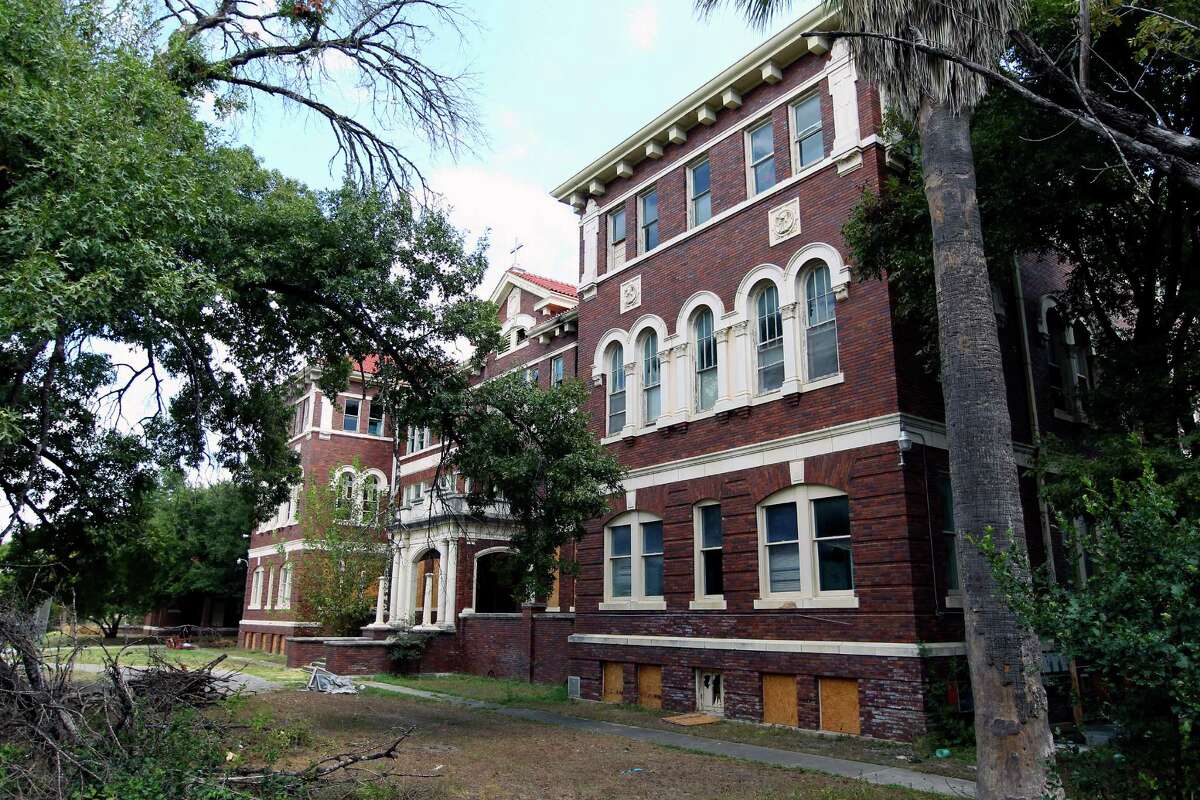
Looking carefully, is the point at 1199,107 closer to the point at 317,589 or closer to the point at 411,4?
the point at 411,4

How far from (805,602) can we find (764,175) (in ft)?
27.9

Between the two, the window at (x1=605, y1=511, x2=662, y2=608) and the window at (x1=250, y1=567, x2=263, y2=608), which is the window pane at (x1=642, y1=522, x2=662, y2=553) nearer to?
the window at (x1=605, y1=511, x2=662, y2=608)

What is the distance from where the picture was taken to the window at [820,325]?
15781mm

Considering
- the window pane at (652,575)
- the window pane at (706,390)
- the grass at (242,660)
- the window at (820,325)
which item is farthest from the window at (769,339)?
the grass at (242,660)

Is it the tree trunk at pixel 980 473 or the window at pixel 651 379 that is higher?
the window at pixel 651 379

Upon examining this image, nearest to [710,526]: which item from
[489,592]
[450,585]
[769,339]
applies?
[769,339]

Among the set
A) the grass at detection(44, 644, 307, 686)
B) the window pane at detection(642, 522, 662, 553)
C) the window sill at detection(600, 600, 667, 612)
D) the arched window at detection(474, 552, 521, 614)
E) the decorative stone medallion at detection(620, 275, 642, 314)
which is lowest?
the grass at detection(44, 644, 307, 686)

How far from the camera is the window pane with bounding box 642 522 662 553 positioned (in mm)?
18719

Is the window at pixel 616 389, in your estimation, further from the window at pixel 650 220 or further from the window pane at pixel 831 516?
the window pane at pixel 831 516

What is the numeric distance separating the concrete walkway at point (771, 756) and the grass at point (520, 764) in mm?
435

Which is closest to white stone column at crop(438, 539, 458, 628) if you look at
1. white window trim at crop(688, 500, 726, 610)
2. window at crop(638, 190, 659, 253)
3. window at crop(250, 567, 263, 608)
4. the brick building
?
the brick building

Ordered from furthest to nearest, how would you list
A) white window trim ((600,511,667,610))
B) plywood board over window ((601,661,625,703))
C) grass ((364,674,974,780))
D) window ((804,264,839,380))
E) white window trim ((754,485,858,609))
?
1. plywood board over window ((601,661,625,703))
2. white window trim ((600,511,667,610))
3. window ((804,264,839,380))
4. white window trim ((754,485,858,609))
5. grass ((364,674,974,780))

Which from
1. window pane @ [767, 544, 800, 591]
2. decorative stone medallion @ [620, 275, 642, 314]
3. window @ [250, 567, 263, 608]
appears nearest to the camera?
window pane @ [767, 544, 800, 591]

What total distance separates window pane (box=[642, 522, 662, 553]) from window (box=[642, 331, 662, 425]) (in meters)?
2.28
